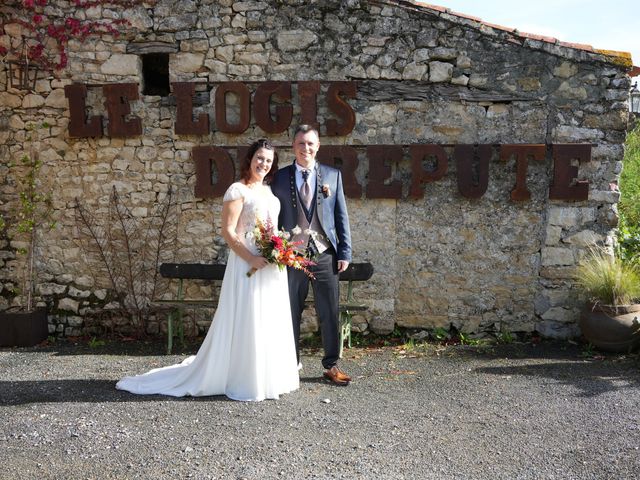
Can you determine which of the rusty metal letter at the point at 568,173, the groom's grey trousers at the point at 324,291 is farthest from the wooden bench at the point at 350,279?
the rusty metal letter at the point at 568,173

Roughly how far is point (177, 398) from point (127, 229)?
2.59 meters

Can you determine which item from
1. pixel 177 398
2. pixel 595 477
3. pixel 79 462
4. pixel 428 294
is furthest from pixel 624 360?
pixel 79 462

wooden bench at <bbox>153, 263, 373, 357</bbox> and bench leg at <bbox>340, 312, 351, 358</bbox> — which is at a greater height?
wooden bench at <bbox>153, 263, 373, 357</bbox>

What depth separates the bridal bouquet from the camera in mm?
4461

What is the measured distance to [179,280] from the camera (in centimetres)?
648

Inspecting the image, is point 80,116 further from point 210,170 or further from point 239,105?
point 239,105

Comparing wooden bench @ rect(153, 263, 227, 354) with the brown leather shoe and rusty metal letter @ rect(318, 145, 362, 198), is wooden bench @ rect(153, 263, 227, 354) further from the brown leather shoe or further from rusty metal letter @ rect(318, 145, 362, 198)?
the brown leather shoe

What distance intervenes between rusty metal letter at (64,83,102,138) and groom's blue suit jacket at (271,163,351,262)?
2.61 metres

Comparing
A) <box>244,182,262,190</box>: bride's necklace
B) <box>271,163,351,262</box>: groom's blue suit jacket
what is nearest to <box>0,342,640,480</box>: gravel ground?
<box>271,163,351,262</box>: groom's blue suit jacket

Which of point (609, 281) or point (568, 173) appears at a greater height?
point (568, 173)

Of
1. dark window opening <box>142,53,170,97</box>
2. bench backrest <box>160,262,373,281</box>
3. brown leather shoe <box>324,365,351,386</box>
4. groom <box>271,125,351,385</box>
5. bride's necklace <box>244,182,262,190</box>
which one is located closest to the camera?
bride's necklace <box>244,182,262,190</box>

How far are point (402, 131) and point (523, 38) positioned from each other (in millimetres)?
1469

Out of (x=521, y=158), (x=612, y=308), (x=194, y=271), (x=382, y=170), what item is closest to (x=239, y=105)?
(x=382, y=170)

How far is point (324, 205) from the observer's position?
4.85 meters
